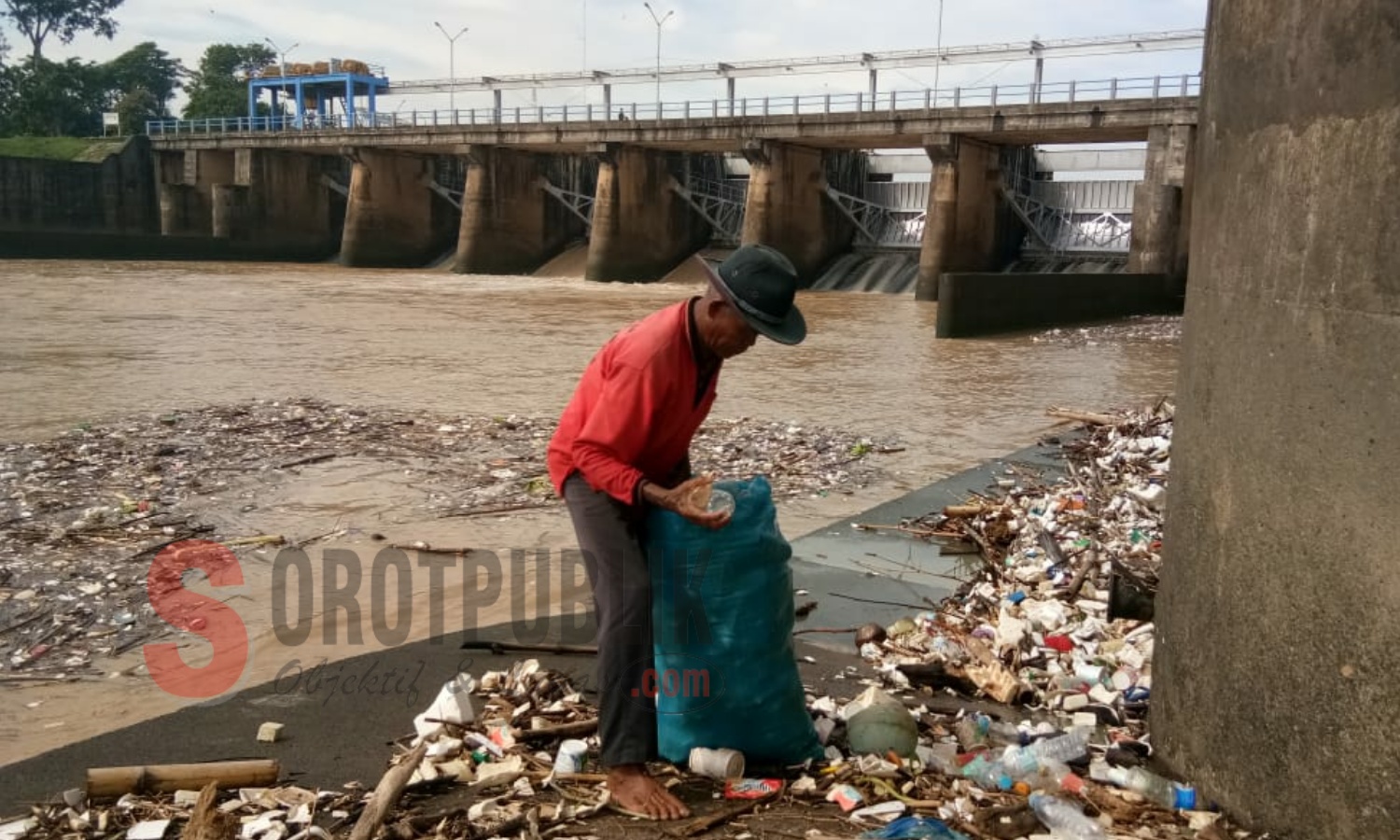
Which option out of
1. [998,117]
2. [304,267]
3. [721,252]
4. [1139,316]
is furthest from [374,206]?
[1139,316]

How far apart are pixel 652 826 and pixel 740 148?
3344cm

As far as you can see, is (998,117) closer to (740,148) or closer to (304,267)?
(740,148)

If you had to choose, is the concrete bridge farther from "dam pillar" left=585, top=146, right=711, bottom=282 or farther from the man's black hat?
the man's black hat

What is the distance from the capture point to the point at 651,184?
38.6m

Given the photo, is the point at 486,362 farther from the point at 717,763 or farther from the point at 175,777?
the point at 717,763

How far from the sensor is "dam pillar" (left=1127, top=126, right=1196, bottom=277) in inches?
1025

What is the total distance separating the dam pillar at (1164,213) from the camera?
1025 inches

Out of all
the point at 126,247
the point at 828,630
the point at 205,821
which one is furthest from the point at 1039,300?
the point at 126,247

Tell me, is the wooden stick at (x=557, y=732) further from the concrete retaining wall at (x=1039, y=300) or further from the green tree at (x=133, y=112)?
the green tree at (x=133, y=112)

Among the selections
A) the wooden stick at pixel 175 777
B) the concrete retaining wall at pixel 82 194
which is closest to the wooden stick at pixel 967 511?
the wooden stick at pixel 175 777

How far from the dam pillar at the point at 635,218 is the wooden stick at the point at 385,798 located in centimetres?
3481

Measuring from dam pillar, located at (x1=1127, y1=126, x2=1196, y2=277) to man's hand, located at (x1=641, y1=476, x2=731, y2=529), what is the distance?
81.5ft

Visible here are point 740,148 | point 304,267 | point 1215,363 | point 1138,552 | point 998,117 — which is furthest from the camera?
point 304,267

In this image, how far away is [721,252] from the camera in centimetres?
3944
